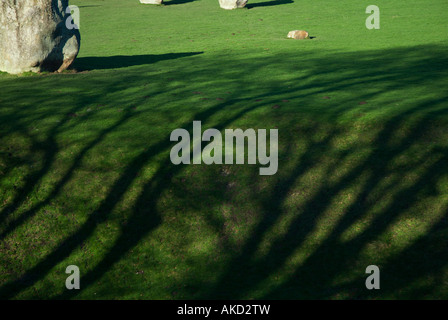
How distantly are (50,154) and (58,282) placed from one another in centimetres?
244

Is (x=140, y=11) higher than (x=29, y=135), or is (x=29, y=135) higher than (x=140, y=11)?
(x=140, y=11)

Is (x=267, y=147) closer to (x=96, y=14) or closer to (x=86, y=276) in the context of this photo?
(x=86, y=276)

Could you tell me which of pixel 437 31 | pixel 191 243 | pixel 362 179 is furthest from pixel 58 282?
pixel 437 31

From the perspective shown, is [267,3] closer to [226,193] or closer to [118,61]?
[118,61]

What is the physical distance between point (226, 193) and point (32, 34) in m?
8.24

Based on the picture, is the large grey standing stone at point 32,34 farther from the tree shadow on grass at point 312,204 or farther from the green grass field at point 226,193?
the tree shadow on grass at point 312,204

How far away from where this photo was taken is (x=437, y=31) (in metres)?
17.9

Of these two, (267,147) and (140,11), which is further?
(140,11)

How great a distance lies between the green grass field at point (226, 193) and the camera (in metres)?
5.14

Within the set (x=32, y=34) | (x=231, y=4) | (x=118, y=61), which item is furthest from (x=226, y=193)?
(x=231, y=4)

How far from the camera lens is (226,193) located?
6297mm

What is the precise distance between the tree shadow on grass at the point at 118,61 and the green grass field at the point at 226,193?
342 centimetres

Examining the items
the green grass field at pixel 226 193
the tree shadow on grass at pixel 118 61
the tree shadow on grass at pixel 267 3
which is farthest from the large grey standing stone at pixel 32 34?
the tree shadow on grass at pixel 267 3

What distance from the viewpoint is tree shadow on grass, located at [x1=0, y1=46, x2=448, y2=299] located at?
500 cm
